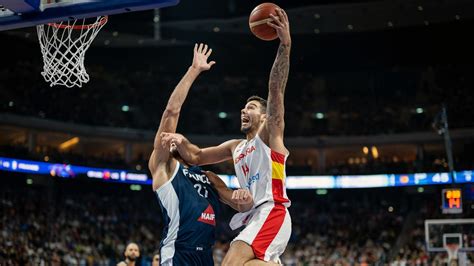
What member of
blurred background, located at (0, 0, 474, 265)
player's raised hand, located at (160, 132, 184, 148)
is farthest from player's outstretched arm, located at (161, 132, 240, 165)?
blurred background, located at (0, 0, 474, 265)

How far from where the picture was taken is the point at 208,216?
5012mm

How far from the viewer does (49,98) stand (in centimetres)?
2709

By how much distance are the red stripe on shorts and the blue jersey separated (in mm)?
376

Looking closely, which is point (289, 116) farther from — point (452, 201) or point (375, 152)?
point (452, 201)

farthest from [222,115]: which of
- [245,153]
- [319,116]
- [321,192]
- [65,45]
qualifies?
[245,153]

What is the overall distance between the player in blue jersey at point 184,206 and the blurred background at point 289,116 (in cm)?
1828

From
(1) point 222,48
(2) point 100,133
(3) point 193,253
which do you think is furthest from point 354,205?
(3) point 193,253

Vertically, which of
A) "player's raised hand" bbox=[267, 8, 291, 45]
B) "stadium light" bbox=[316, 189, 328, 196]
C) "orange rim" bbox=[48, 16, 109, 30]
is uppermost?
"stadium light" bbox=[316, 189, 328, 196]

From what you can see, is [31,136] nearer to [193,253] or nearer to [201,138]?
[201,138]

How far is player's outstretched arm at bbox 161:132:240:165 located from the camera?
4961 mm

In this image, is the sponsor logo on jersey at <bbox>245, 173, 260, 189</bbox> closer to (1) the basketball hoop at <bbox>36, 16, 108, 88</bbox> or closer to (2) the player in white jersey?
(2) the player in white jersey

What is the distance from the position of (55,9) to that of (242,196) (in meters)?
2.46

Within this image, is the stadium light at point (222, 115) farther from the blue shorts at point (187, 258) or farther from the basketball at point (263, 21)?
the blue shorts at point (187, 258)

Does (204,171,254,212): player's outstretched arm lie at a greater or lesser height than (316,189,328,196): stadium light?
lesser
